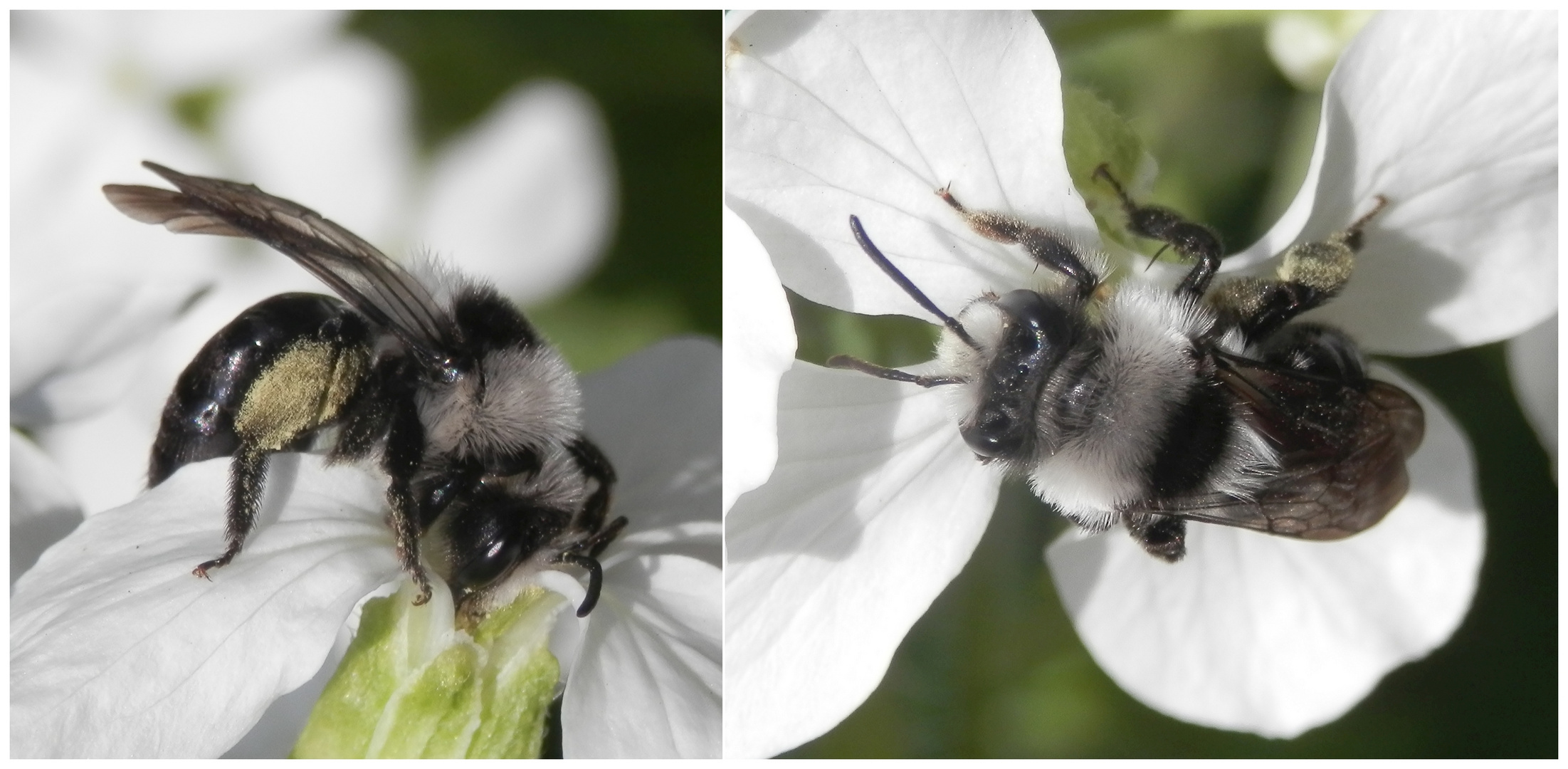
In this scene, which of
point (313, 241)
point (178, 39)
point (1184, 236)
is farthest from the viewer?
point (178, 39)

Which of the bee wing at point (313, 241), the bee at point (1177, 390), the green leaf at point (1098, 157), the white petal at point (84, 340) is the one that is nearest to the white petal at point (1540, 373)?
the bee at point (1177, 390)

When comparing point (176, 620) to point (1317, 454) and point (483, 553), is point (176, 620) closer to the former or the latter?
point (483, 553)

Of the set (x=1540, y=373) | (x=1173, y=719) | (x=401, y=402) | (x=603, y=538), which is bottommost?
(x=1173, y=719)

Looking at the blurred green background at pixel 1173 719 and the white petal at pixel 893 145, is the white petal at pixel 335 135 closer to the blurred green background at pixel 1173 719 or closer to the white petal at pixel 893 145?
the white petal at pixel 893 145

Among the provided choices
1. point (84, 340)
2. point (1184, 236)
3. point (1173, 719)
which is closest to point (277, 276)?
point (84, 340)

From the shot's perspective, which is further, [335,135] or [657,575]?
[335,135]

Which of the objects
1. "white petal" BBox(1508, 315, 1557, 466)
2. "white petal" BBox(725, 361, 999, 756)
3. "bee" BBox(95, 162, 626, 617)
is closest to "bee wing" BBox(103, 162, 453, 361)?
"bee" BBox(95, 162, 626, 617)

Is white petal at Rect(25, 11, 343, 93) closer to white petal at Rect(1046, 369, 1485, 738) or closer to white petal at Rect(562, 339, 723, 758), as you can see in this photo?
white petal at Rect(562, 339, 723, 758)
